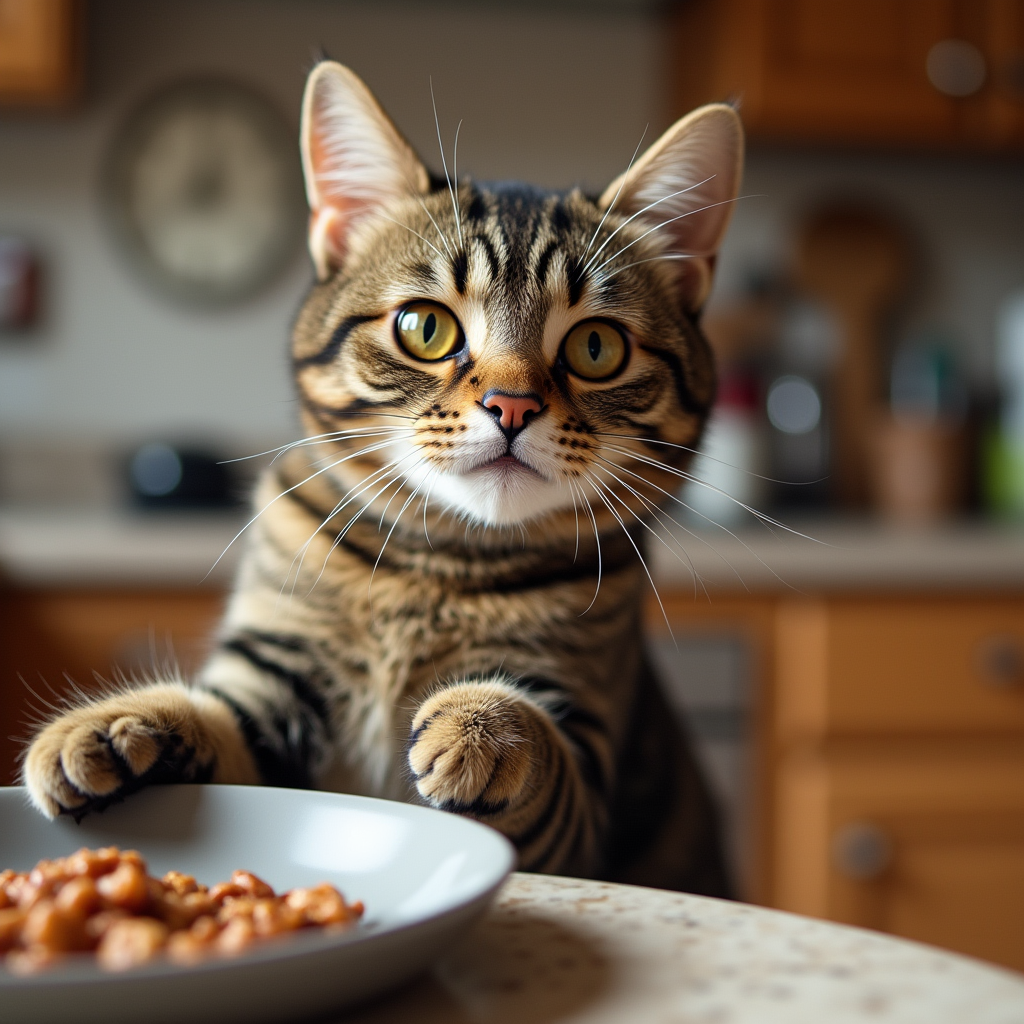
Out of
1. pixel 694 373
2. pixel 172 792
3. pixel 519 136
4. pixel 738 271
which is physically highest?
pixel 519 136

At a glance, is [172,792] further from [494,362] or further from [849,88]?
[849,88]

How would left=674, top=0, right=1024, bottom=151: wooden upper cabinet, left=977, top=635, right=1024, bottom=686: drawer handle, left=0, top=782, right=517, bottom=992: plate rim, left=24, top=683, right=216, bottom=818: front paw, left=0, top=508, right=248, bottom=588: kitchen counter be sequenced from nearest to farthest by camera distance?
left=0, top=782, right=517, bottom=992: plate rim, left=24, top=683, right=216, bottom=818: front paw, left=0, top=508, right=248, bottom=588: kitchen counter, left=977, top=635, right=1024, bottom=686: drawer handle, left=674, top=0, right=1024, bottom=151: wooden upper cabinet

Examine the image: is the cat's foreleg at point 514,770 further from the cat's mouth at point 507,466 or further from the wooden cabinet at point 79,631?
the wooden cabinet at point 79,631

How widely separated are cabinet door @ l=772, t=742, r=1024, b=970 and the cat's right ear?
51.8 inches

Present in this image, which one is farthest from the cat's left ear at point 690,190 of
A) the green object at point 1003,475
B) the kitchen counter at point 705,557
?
the green object at point 1003,475

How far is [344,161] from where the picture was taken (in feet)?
2.88

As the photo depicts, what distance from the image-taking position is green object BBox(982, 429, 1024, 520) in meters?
2.44

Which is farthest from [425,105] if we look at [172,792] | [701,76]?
[172,792]

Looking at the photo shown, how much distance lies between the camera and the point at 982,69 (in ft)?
7.41

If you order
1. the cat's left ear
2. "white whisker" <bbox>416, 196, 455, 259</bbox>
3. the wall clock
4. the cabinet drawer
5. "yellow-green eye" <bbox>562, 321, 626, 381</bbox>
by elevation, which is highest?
the wall clock

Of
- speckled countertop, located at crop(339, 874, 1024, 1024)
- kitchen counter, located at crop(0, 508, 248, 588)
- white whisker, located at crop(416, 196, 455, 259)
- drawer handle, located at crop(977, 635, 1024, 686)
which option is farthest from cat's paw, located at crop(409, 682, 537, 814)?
drawer handle, located at crop(977, 635, 1024, 686)

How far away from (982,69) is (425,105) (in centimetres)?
115

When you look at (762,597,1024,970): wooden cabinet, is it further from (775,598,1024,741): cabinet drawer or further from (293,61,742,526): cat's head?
(293,61,742,526): cat's head

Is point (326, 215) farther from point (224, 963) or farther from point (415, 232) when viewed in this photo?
point (224, 963)
